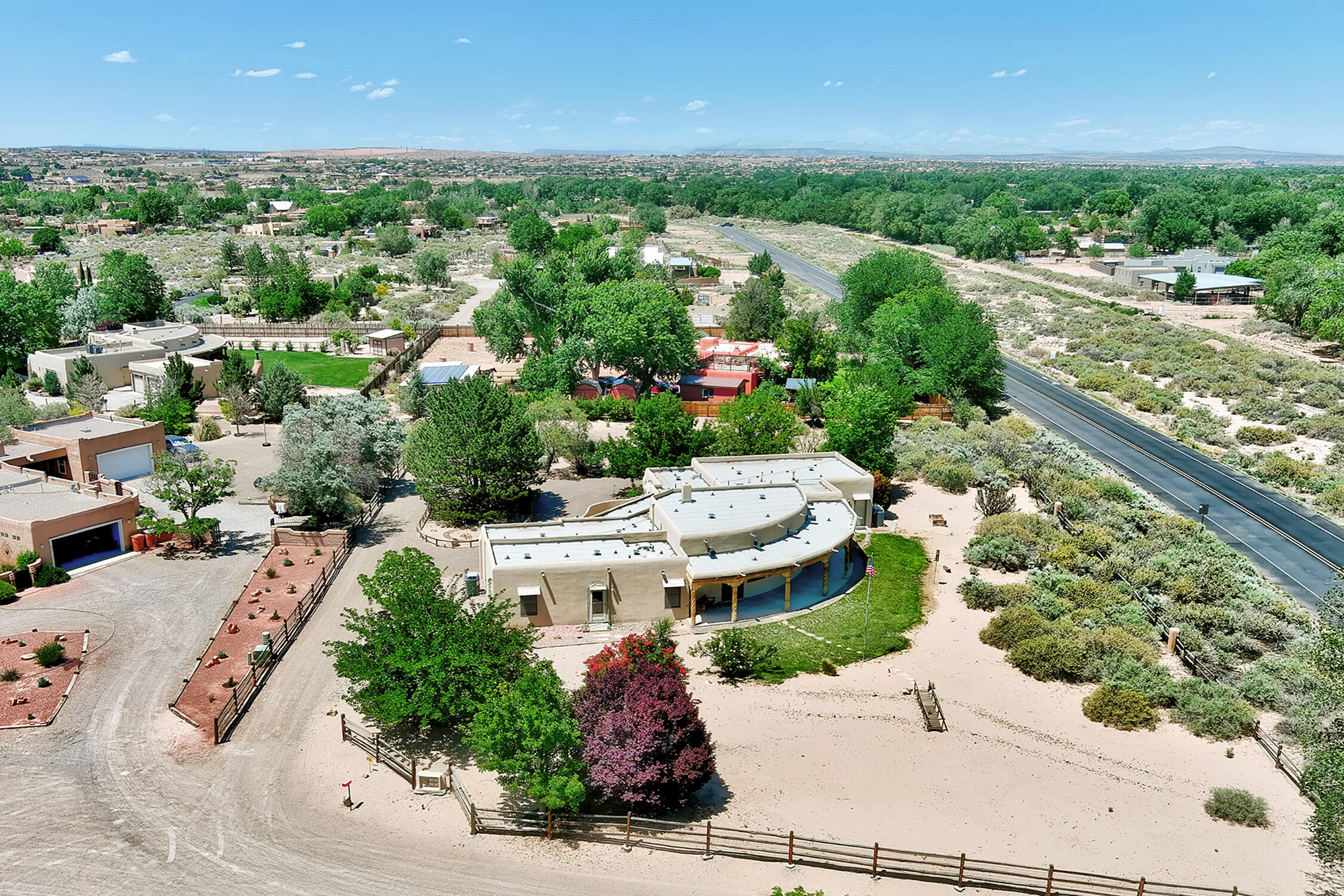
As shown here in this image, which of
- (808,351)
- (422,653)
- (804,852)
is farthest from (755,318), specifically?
(804,852)

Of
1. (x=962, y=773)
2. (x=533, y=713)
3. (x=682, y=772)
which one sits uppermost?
(x=533, y=713)

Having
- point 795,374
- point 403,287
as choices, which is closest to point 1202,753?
point 795,374

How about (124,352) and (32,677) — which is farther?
(124,352)

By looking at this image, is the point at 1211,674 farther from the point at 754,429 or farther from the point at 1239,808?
the point at 754,429

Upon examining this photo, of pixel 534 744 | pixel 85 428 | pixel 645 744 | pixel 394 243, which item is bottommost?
pixel 645 744

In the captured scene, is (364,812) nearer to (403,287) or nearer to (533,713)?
(533,713)

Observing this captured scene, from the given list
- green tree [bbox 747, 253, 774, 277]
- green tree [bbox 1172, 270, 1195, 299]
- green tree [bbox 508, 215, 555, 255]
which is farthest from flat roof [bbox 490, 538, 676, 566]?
green tree [bbox 508, 215, 555, 255]

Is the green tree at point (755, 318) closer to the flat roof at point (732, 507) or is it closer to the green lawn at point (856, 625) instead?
the flat roof at point (732, 507)
